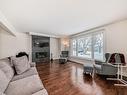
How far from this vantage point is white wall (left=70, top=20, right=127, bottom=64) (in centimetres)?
358

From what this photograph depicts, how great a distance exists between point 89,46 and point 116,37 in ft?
6.32

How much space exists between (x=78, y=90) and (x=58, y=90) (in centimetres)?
53

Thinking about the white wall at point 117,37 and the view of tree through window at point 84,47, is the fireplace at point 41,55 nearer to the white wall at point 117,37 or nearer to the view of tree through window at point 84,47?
the view of tree through window at point 84,47

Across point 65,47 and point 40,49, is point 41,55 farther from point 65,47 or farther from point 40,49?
point 65,47

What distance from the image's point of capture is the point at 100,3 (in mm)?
2281

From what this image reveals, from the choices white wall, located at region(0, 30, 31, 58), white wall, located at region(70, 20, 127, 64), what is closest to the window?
white wall, located at region(70, 20, 127, 64)

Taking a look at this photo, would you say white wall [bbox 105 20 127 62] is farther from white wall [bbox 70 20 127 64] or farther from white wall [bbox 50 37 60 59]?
white wall [bbox 50 37 60 59]

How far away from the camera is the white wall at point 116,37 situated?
3.58 m

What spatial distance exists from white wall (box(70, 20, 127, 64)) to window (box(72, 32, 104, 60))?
16.1 inches

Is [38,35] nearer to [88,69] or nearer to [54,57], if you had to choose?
[54,57]

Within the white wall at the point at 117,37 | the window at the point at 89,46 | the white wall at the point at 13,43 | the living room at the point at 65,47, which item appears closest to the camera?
the living room at the point at 65,47

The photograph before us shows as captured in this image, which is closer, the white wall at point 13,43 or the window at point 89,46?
the window at point 89,46

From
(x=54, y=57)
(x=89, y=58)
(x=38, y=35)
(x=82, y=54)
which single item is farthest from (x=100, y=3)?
(x=54, y=57)

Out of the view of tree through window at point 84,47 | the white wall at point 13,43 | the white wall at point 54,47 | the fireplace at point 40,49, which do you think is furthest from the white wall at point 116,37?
the white wall at point 13,43
